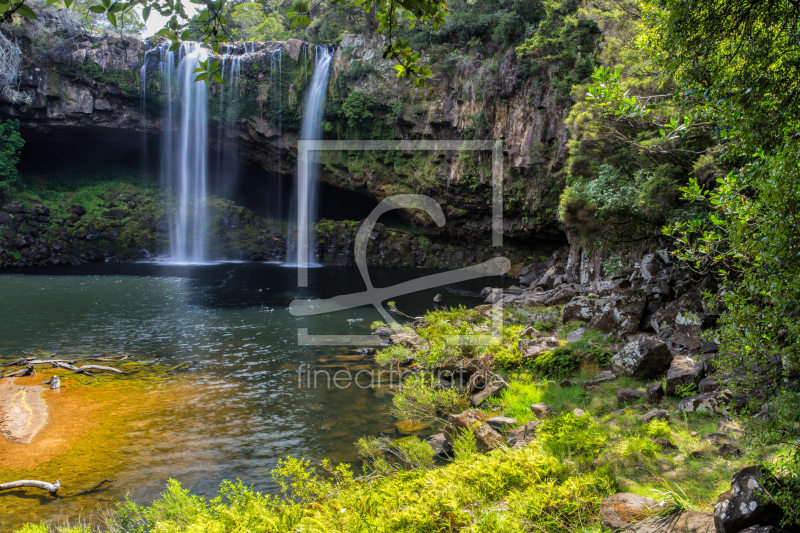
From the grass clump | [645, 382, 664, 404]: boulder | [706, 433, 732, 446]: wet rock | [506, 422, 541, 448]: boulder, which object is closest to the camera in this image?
the grass clump

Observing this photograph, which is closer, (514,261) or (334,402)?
(334,402)

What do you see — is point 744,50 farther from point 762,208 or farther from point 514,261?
point 514,261

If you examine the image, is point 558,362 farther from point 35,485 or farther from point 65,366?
point 65,366

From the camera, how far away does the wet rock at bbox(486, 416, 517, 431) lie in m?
7.85

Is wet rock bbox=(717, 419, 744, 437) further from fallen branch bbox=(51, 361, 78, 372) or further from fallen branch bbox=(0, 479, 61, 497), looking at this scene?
fallen branch bbox=(51, 361, 78, 372)

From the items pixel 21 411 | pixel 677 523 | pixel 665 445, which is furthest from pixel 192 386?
pixel 677 523

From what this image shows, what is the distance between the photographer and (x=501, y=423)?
795 cm

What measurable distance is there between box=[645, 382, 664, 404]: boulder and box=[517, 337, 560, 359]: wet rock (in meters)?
3.03

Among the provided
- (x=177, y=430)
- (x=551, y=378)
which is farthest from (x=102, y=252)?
(x=551, y=378)

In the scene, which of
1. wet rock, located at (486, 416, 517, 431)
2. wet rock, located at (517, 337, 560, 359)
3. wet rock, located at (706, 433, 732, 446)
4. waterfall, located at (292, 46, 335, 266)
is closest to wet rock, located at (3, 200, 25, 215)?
waterfall, located at (292, 46, 335, 266)

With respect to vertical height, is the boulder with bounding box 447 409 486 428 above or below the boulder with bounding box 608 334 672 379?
below

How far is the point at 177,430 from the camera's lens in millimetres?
9352

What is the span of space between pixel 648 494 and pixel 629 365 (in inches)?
170

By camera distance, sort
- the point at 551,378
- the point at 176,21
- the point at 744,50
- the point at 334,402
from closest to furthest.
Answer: the point at 176,21, the point at 744,50, the point at 551,378, the point at 334,402
